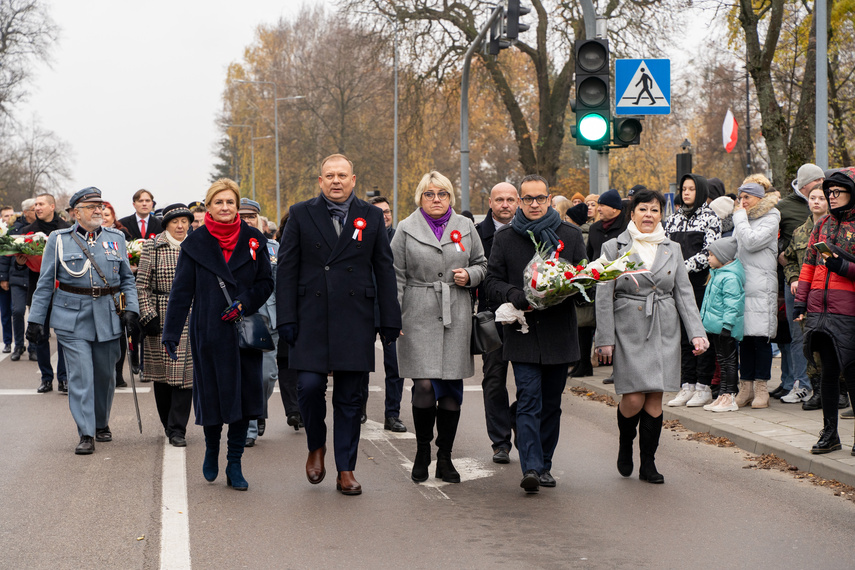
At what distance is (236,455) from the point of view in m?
7.19

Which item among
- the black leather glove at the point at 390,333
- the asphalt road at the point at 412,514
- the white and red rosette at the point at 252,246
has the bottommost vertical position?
the asphalt road at the point at 412,514

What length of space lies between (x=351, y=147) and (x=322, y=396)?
45.4 metres

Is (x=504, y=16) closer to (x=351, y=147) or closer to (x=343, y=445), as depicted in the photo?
(x=343, y=445)

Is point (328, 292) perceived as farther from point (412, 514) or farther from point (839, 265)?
point (839, 265)

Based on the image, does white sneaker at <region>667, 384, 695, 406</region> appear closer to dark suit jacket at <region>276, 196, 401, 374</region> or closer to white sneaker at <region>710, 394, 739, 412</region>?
white sneaker at <region>710, 394, 739, 412</region>

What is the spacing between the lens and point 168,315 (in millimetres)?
7266

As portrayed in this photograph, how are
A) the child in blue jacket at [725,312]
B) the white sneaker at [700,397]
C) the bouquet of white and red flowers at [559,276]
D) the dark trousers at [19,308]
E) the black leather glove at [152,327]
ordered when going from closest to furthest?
the bouquet of white and red flowers at [559,276] → the black leather glove at [152,327] → the child in blue jacket at [725,312] → the white sneaker at [700,397] → the dark trousers at [19,308]

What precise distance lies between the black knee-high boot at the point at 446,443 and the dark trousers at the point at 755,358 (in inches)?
156

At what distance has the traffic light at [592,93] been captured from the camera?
479 inches

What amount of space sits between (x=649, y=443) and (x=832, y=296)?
1703mm

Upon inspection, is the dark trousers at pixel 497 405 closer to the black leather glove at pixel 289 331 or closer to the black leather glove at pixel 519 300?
the black leather glove at pixel 519 300

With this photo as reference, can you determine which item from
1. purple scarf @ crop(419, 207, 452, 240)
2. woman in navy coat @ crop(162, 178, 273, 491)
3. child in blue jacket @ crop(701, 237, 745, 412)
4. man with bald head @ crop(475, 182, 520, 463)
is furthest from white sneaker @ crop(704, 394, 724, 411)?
woman in navy coat @ crop(162, 178, 273, 491)

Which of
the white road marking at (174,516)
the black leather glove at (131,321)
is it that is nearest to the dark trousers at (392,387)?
the white road marking at (174,516)

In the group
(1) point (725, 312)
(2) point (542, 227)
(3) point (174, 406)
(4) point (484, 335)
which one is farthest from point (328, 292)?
(1) point (725, 312)
